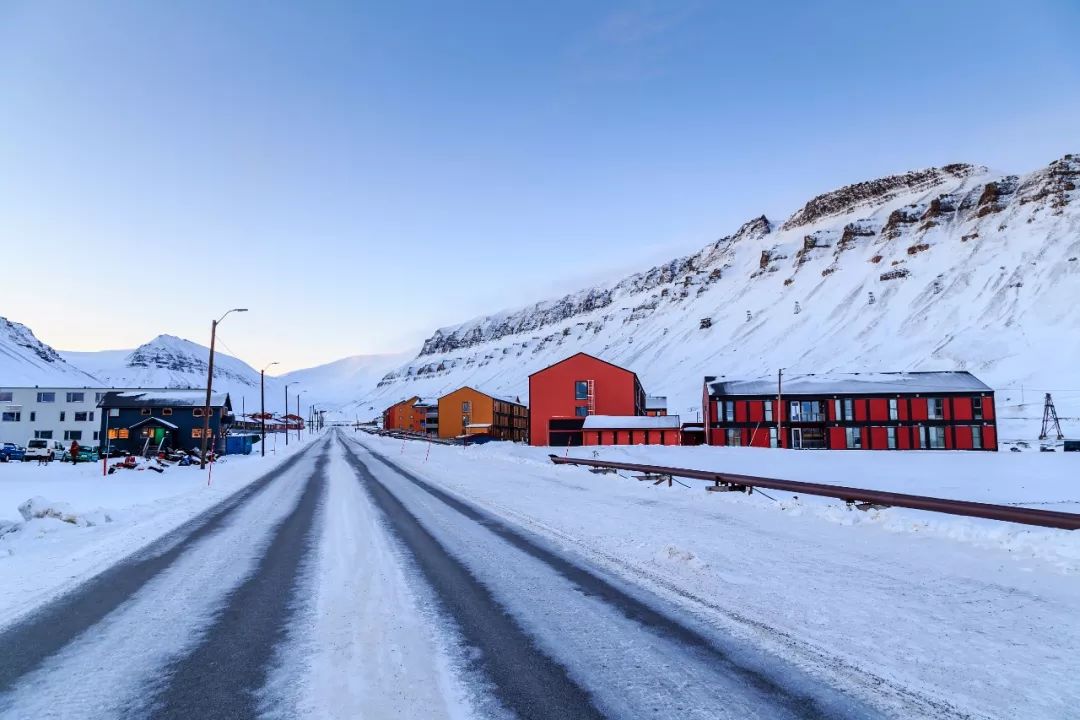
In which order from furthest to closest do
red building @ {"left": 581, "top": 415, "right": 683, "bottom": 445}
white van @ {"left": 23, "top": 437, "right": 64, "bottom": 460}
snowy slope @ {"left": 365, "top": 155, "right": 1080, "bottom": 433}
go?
snowy slope @ {"left": 365, "top": 155, "right": 1080, "bottom": 433} → red building @ {"left": 581, "top": 415, "right": 683, "bottom": 445} → white van @ {"left": 23, "top": 437, "right": 64, "bottom": 460}

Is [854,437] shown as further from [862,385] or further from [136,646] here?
[136,646]

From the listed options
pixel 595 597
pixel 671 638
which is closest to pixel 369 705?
pixel 671 638

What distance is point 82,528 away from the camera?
12.1 meters

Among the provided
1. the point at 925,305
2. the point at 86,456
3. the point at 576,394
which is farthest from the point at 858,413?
the point at 925,305

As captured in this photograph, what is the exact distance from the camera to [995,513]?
408 inches

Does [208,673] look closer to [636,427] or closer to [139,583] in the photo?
[139,583]

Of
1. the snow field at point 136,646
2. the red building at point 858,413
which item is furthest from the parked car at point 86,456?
the red building at point 858,413

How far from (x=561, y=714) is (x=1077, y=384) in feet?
368

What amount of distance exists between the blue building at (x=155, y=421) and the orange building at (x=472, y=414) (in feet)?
114

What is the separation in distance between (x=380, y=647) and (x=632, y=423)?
187 ft

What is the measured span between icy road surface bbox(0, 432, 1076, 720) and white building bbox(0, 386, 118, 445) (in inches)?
3163

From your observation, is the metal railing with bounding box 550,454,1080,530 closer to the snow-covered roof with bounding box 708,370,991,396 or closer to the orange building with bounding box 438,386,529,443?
the snow-covered roof with bounding box 708,370,991,396

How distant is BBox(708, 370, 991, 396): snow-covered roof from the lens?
5956 centimetres

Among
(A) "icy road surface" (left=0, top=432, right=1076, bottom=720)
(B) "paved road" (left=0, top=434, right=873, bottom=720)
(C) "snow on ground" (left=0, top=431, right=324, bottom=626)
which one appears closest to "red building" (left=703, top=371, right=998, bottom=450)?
(C) "snow on ground" (left=0, top=431, right=324, bottom=626)
